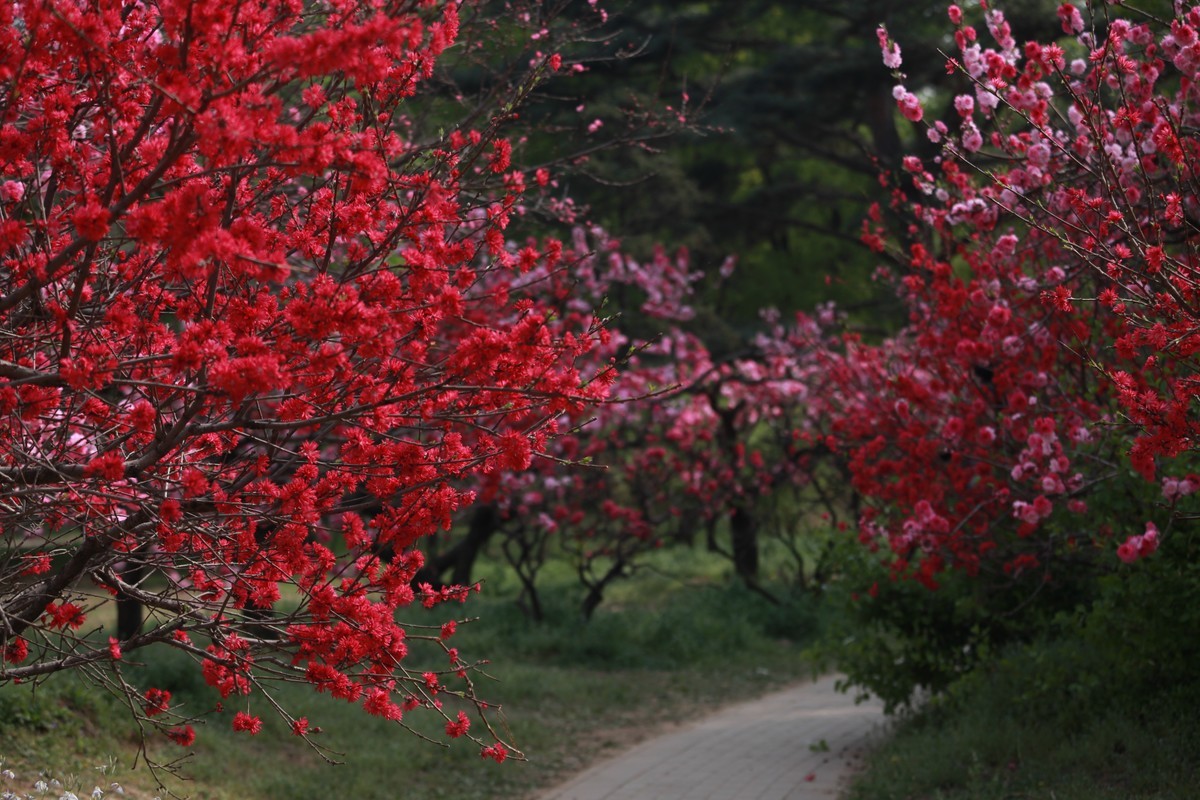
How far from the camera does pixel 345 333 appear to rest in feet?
12.4

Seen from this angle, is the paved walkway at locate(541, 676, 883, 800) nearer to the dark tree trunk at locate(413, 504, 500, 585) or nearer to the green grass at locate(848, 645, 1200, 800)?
the green grass at locate(848, 645, 1200, 800)

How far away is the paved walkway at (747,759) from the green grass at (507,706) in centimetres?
46

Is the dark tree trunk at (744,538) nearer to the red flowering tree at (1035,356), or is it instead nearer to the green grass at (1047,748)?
the red flowering tree at (1035,356)

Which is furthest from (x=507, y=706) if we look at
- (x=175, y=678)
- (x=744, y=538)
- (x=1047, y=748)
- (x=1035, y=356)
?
(x=744, y=538)

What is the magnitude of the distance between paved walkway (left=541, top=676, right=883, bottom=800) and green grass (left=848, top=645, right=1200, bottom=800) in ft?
2.01

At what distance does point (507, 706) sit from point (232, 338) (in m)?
8.52

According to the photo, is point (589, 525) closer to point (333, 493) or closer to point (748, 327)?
point (748, 327)

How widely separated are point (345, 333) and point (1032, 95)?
4740 millimetres

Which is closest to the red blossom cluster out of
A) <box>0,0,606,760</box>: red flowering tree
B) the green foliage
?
<box>0,0,606,760</box>: red flowering tree

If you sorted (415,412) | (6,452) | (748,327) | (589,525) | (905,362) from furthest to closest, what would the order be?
(748,327), (589,525), (905,362), (415,412), (6,452)

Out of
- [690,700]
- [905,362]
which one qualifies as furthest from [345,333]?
[690,700]

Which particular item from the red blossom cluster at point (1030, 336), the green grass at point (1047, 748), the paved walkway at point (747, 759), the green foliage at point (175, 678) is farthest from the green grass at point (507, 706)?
the red blossom cluster at point (1030, 336)

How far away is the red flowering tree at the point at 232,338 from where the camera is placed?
3543 mm

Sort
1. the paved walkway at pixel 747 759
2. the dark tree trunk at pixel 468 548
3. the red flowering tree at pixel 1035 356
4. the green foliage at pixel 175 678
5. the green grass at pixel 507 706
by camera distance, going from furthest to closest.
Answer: the dark tree trunk at pixel 468 548 < the green foliage at pixel 175 678 < the paved walkway at pixel 747 759 < the green grass at pixel 507 706 < the red flowering tree at pixel 1035 356
